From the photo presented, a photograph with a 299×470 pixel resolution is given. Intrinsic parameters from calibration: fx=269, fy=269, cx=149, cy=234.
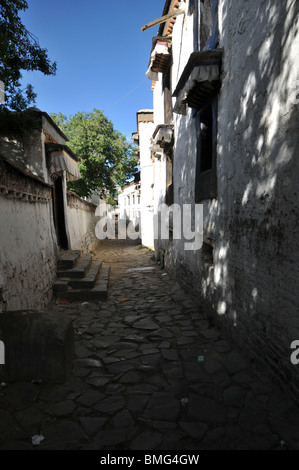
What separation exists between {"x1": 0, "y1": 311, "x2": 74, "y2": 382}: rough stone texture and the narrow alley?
13 cm

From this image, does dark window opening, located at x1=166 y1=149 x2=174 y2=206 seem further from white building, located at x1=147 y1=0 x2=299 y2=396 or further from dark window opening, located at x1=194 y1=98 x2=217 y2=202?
dark window opening, located at x1=194 y1=98 x2=217 y2=202

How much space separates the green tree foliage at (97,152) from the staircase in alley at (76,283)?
1199cm

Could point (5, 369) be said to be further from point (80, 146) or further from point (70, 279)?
point (80, 146)

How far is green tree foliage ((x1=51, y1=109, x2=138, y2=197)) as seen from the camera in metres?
18.8

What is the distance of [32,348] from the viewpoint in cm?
313

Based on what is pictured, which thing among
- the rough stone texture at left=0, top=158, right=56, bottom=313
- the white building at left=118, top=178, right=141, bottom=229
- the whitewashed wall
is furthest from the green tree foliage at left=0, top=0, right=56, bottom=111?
the white building at left=118, top=178, right=141, bottom=229

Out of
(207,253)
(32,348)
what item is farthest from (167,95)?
(32,348)

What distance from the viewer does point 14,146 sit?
7438 millimetres

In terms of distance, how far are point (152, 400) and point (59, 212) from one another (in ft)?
25.0

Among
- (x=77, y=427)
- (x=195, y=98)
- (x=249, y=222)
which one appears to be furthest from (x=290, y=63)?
(x=77, y=427)

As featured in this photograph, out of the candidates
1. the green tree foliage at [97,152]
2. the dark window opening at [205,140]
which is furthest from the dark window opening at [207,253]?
the green tree foliage at [97,152]

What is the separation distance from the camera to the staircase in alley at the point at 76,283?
6793mm

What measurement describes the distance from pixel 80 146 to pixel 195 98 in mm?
14828

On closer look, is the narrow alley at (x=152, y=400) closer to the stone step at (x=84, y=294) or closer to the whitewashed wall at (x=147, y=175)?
the stone step at (x=84, y=294)
